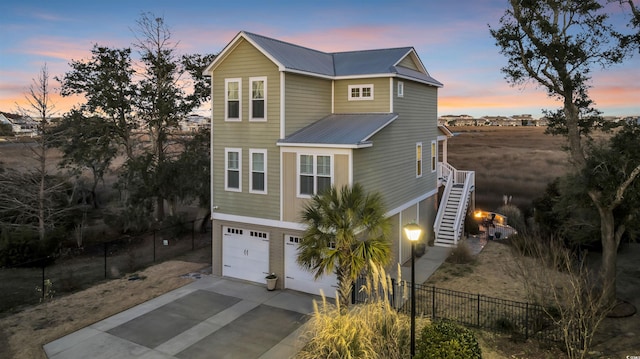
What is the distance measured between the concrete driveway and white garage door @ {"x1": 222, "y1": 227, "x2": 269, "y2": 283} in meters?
0.96

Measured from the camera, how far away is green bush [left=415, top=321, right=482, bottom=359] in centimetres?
909

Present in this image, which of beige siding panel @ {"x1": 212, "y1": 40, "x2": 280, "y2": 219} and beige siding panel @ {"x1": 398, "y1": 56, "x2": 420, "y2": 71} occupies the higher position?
beige siding panel @ {"x1": 398, "y1": 56, "x2": 420, "y2": 71}

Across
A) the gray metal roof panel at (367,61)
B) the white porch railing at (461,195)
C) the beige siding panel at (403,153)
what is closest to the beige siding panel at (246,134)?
the beige siding panel at (403,153)

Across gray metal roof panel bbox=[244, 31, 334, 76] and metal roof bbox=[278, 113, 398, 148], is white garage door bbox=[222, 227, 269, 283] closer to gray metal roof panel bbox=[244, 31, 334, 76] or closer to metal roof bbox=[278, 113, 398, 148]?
metal roof bbox=[278, 113, 398, 148]

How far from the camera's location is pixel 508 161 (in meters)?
52.6

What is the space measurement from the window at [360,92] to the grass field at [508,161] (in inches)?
852

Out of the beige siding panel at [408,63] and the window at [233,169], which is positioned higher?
the beige siding panel at [408,63]

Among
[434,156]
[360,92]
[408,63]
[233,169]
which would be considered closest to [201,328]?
[233,169]

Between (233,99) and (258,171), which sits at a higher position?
(233,99)

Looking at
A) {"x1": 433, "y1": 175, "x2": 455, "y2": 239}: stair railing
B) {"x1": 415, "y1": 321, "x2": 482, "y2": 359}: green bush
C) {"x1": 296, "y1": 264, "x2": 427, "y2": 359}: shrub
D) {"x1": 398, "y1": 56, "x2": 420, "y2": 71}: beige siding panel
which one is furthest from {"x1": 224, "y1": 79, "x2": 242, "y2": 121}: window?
{"x1": 433, "y1": 175, "x2": 455, "y2": 239}: stair railing

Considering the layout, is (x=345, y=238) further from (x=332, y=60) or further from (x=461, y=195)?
(x=461, y=195)

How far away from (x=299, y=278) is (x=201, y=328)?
4337mm

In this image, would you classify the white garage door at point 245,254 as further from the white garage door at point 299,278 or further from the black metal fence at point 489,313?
the black metal fence at point 489,313

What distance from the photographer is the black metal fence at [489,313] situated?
1212 centimetres
